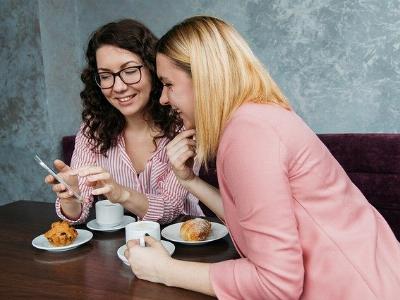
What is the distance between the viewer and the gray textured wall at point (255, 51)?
2201mm

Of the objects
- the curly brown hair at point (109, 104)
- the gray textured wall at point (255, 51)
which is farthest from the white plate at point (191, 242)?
the gray textured wall at point (255, 51)

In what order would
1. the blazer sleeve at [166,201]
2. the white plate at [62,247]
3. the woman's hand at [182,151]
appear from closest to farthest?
the white plate at [62,247] → the woman's hand at [182,151] → the blazer sleeve at [166,201]

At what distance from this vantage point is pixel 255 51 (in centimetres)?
246

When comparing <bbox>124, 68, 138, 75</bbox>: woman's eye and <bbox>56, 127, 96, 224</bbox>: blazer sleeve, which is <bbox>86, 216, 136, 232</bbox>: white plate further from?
<bbox>124, 68, 138, 75</bbox>: woman's eye

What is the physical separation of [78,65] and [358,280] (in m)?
2.43

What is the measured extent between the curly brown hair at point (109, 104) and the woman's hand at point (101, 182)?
39 cm

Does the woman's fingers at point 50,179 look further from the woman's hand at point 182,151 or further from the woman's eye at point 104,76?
the woman's eye at point 104,76

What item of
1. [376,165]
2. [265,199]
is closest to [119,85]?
[265,199]

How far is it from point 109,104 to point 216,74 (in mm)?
1020

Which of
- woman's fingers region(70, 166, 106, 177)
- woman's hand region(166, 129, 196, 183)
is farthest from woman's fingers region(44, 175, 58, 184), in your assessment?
woman's hand region(166, 129, 196, 183)

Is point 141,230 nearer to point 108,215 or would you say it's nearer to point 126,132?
point 108,215

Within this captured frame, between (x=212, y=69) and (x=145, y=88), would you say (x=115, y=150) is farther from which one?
(x=212, y=69)

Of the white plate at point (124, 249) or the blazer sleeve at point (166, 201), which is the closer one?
the white plate at point (124, 249)

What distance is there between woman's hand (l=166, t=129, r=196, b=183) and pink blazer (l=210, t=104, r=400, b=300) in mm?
409
